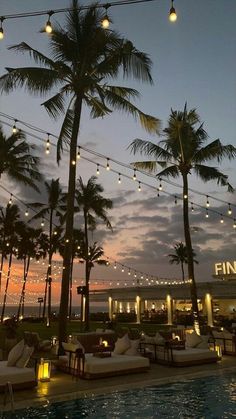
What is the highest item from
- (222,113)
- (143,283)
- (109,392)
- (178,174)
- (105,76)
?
(222,113)

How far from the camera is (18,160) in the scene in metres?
21.0

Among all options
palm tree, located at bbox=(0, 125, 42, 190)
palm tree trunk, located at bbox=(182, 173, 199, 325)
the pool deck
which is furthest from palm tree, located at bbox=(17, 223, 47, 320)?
the pool deck

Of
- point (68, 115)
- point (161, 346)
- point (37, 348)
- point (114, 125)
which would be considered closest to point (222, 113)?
point (114, 125)

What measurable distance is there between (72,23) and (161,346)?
11174 mm

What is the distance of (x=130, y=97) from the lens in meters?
14.8

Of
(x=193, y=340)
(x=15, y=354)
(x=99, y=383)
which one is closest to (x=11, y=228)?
(x=193, y=340)

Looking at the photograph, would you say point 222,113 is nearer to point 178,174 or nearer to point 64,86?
point 178,174

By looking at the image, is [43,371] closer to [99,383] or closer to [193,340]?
[99,383]

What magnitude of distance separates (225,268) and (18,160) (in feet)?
70.9

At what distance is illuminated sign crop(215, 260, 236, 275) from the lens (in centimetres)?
3409

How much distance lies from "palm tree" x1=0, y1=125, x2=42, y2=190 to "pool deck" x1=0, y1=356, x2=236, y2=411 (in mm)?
12594

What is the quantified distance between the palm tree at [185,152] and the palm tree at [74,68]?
5.82 meters

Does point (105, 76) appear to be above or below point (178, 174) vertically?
above

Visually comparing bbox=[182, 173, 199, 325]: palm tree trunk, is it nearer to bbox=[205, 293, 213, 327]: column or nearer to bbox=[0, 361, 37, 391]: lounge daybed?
bbox=[0, 361, 37, 391]: lounge daybed
